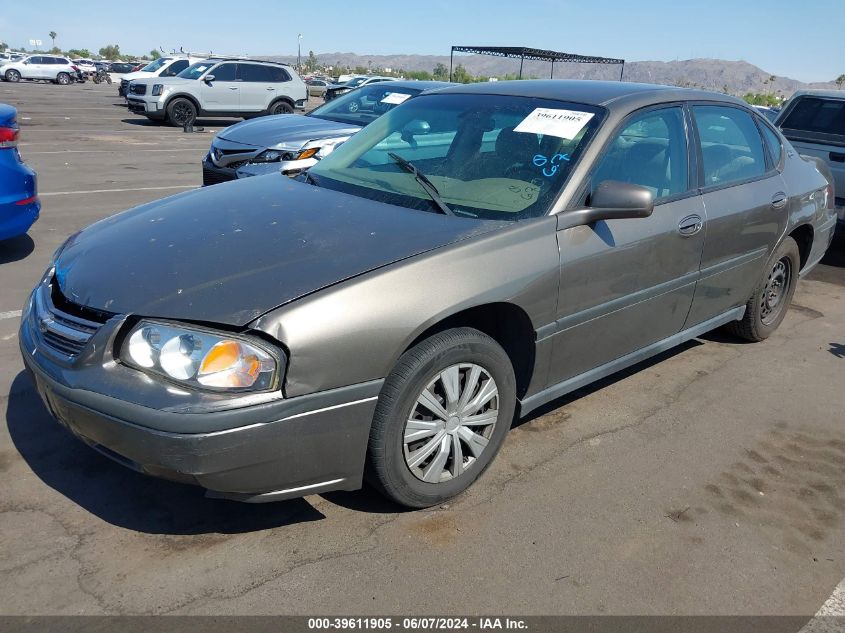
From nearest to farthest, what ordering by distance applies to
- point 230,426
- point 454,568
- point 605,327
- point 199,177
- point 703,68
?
1. point 230,426
2. point 454,568
3. point 605,327
4. point 199,177
5. point 703,68

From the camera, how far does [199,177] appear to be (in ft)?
37.2

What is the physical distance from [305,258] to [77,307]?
34.3 inches

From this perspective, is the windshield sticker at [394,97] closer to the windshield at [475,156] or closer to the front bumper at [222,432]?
the windshield at [475,156]

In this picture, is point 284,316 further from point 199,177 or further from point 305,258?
point 199,177

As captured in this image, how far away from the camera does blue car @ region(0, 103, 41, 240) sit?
18.4 ft

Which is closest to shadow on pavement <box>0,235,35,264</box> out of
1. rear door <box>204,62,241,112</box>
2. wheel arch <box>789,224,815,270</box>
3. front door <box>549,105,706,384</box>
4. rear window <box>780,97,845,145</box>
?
front door <box>549,105,706,384</box>

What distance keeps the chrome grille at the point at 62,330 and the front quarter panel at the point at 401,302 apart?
2.26ft

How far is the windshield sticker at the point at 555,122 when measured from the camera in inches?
141

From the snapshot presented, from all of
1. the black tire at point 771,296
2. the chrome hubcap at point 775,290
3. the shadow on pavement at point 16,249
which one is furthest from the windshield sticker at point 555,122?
the shadow on pavement at point 16,249

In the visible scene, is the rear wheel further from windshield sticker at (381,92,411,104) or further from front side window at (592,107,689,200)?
front side window at (592,107,689,200)

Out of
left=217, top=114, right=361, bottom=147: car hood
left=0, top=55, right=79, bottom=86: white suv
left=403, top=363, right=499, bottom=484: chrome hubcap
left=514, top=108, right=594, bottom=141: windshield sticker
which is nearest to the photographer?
left=403, top=363, right=499, bottom=484: chrome hubcap

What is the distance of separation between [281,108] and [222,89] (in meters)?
1.82

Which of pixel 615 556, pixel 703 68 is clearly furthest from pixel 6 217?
pixel 703 68

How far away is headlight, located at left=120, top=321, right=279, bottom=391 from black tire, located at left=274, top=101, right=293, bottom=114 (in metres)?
19.2
